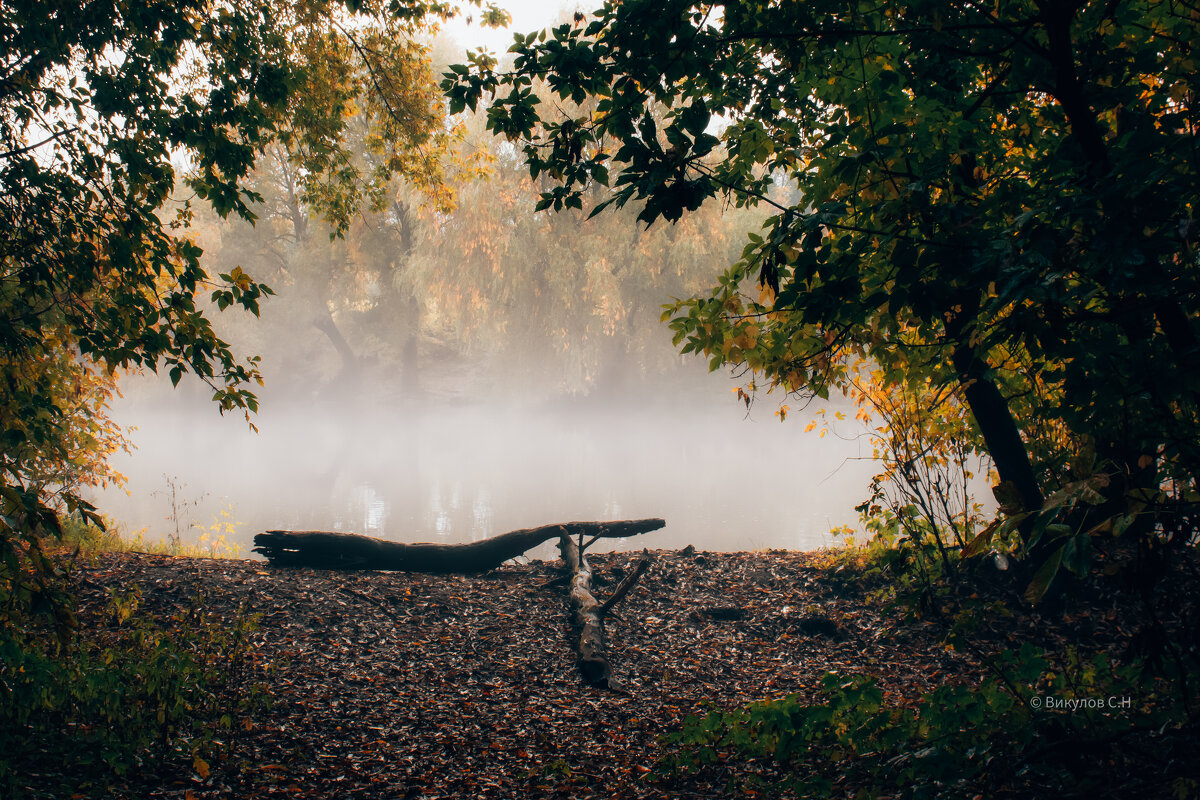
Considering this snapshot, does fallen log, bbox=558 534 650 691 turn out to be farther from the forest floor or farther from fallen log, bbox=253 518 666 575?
fallen log, bbox=253 518 666 575

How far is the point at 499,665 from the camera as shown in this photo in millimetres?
4602

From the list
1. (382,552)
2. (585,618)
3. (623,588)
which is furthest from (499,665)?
(382,552)

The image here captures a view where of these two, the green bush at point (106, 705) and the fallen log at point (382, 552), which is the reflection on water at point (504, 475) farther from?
the green bush at point (106, 705)

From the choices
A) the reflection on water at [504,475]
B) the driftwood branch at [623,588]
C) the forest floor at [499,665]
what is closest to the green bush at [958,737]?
the forest floor at [499,665]

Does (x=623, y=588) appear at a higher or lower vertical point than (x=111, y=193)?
lower

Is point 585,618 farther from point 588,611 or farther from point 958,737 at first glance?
point 958,737

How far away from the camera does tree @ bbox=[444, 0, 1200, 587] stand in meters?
1.58

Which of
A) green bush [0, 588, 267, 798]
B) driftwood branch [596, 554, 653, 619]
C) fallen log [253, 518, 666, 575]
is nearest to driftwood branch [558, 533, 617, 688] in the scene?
driftwood branch [596, 554, 653, 619]

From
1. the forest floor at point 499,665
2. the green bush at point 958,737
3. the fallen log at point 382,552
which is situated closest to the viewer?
the green bush at point 958,737

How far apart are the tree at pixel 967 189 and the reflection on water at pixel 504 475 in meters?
2.85

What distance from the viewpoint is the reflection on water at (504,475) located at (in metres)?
13.0

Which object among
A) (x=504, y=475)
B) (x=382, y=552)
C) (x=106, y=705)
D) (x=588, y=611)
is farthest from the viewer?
(x=504, y=475)

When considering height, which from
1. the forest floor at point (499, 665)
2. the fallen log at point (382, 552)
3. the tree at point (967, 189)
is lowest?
the forest floor at point (499, 665)

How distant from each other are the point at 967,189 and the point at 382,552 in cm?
578
